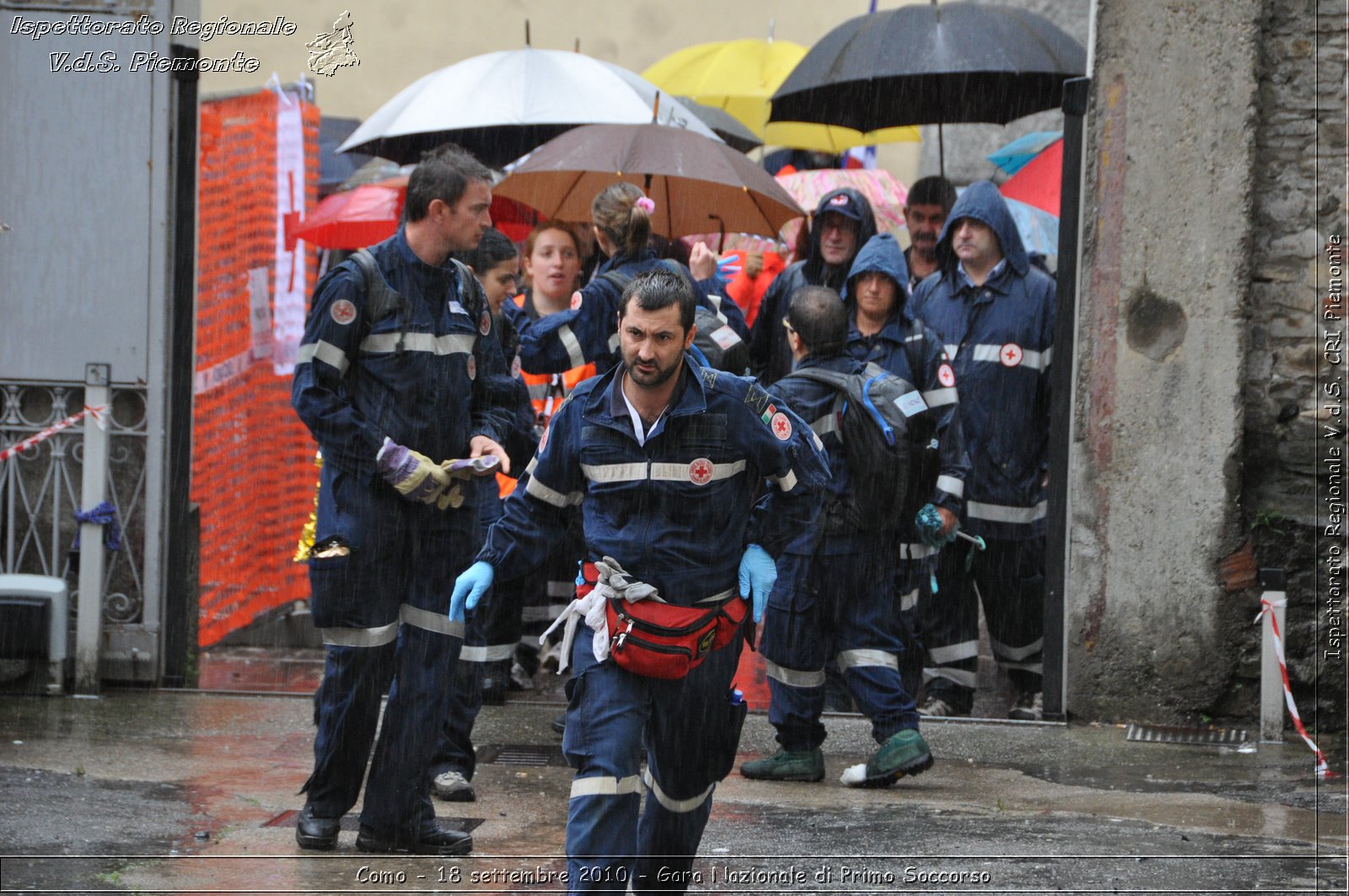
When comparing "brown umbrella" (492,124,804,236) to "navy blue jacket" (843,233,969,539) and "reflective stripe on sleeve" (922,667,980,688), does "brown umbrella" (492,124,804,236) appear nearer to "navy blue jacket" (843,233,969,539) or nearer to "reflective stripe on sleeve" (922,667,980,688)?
"navy blue jacket" (843,233,969,539)

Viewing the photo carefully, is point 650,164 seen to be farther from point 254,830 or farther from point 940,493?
point 254,830

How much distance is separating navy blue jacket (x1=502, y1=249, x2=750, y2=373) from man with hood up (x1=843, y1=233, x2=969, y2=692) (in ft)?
2.93

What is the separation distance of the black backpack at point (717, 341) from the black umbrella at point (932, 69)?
288 cm

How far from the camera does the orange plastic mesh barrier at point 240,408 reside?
9.39 metres

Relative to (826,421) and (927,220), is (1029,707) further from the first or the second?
(927,220)

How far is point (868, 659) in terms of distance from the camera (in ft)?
21.6

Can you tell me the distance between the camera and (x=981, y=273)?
8.28m

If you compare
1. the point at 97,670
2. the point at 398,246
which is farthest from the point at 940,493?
the point at 97,670

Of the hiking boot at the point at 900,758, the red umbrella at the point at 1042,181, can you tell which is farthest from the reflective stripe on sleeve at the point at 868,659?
the red umbrella at the point at 1042,181

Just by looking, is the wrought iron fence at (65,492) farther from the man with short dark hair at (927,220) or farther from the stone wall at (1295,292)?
the stone wall at (1295,292)

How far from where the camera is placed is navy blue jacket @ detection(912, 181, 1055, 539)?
8.21 meters

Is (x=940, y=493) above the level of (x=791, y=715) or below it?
above

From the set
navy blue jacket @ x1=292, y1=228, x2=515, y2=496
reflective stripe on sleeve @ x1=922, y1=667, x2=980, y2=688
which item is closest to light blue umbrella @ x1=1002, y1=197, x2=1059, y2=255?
reflective stripe on sleeve @ x1=922, y1=667, x2=980, y2=688

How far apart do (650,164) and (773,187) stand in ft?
2.51
